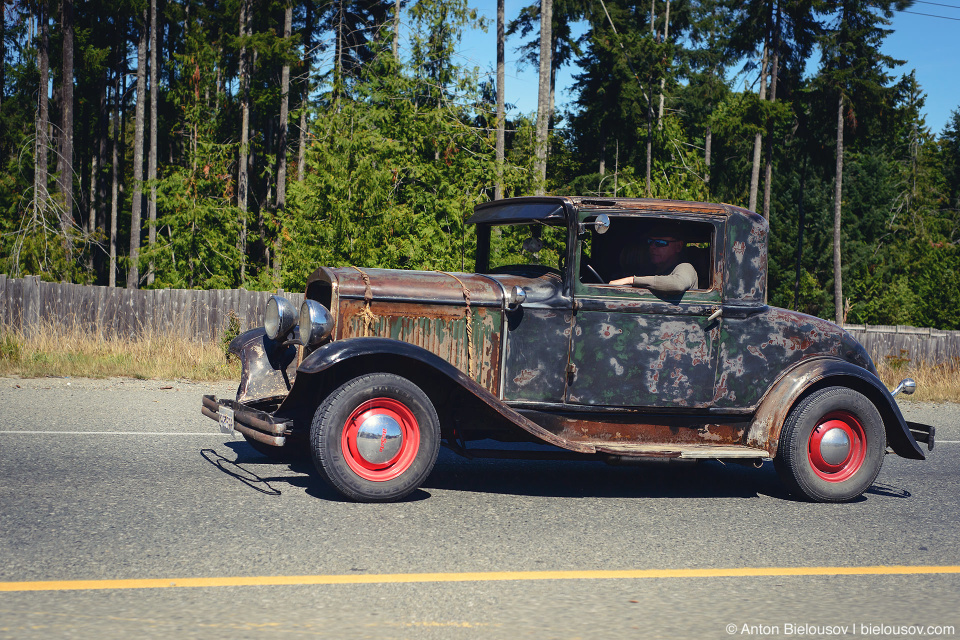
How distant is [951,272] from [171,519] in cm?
3510

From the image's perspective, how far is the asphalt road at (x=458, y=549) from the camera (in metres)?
3.32

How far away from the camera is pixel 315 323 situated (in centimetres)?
539

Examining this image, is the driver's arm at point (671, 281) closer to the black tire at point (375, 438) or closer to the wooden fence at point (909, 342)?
the black tire at point (375, 438)

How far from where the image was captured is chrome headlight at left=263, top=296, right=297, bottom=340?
601 cm

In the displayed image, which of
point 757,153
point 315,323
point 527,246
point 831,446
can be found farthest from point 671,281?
point 757,153

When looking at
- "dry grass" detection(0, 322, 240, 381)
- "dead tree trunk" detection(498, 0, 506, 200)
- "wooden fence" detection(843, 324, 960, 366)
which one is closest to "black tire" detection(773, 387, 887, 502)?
"dry grass" detection(0, 322, 240, 381)

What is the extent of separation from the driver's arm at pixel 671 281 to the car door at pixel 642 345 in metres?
0.05

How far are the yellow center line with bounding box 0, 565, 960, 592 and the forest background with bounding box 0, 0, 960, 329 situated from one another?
12605 mm

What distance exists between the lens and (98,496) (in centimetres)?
514

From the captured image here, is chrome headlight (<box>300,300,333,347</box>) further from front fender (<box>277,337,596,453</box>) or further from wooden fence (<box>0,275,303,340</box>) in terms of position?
wooden fence (<box>0,275,303,340</box>)

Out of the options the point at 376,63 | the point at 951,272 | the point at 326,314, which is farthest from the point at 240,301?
the point at 951,272

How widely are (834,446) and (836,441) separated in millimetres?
38

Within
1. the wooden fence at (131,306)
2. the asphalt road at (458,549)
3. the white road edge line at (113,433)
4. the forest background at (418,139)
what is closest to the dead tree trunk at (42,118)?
the forest background at (418,139)

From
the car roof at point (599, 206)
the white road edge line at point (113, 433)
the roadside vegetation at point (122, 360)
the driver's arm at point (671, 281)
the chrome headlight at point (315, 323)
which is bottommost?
the white road edge line at point (113, 433)
